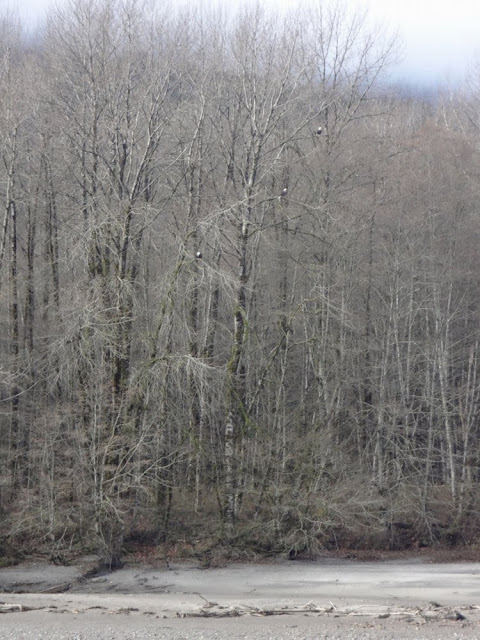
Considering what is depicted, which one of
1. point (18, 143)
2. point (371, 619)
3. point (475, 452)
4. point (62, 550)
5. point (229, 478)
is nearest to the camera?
point (371, 619)

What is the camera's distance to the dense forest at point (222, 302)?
19391 millimetres

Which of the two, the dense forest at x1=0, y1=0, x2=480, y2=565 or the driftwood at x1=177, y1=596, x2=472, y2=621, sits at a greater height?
the dense forest at x1=0, y1=0, x2=480, y2=565

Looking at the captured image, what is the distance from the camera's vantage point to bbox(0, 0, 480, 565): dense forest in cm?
1939

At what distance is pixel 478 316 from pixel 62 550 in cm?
1541

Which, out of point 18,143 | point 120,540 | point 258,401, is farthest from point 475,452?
point 18,143

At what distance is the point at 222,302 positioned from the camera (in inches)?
925

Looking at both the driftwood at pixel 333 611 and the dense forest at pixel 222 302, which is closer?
the driftwood at pixel 333 611

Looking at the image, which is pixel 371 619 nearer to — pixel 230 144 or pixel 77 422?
pixel 77 422

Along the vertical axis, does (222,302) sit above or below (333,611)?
above

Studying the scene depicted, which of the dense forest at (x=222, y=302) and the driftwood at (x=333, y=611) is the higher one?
the dense forest at (x=222, y=302)

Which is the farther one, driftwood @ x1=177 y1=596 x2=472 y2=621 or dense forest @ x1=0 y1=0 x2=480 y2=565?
dense forest @ x1=0 y1=0 x2=480 y2=565

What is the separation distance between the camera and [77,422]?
1942 cm

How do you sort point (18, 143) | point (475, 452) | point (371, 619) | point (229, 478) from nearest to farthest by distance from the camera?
point (371, 619) < point (229, 478) < point (18, 143) < point (475, 452)

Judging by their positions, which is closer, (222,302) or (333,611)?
(333,611)
